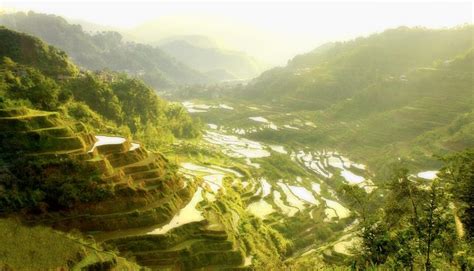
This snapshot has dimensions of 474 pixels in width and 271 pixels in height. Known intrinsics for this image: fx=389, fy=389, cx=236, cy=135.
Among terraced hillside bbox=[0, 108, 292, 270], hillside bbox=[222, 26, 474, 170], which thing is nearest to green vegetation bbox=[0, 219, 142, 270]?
terraced hillside bbox=[0, 108, 292, 270]

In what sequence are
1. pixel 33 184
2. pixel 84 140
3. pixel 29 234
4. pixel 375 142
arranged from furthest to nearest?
1. pixel 375 142
2. pixel 84 140
3. pixel 33 184
4. pixel 29 234

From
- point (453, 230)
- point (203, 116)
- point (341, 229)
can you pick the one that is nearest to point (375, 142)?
point (341, 229)

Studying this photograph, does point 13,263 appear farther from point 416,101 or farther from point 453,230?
point 416,101

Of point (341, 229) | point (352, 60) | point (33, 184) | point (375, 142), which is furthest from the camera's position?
point (352, 60)

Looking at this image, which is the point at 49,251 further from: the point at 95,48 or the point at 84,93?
the point at 95,48

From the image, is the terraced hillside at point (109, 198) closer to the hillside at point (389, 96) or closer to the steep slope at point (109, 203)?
the steep slope at point (109, 203)

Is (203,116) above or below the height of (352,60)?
below

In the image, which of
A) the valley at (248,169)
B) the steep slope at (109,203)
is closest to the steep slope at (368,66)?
the valley at (248,169)

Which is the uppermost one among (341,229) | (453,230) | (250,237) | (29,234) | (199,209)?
(453,230)

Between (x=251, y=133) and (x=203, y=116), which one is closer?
(x=251, y=133)
